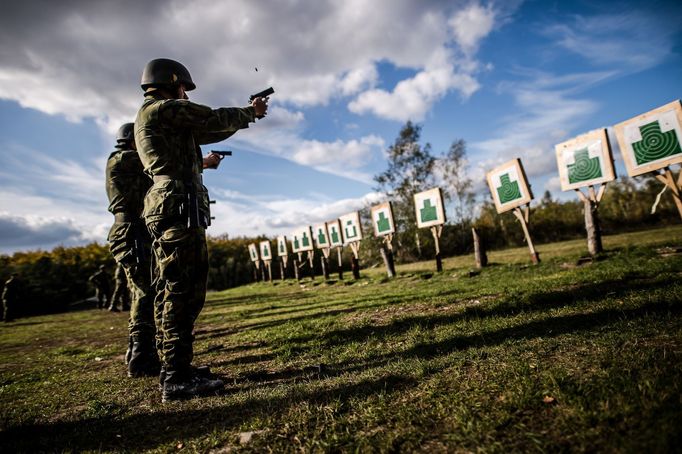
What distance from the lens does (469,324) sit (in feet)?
13.0

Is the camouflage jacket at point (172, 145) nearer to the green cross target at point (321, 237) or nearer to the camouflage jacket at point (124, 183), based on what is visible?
the camouflage jacket at point (124, 183)

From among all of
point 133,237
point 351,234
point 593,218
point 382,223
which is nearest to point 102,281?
point 351,234

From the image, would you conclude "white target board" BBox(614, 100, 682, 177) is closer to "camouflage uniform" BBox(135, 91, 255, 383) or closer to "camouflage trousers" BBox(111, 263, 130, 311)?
"camouflage uniform" BBox(135, 91, 255, 383)

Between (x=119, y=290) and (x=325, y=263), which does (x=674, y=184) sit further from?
(x=119, y=290)

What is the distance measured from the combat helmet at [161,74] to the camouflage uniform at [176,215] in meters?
0.23

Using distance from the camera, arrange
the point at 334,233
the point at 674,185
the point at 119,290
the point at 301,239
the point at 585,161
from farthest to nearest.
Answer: the point at 301,239
the point at 334,233
the point at 119,290
the point at 585,161
the point at 674,185

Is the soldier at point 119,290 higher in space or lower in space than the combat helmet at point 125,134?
lower

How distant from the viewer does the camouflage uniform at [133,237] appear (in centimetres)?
400

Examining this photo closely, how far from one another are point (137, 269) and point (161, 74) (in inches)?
90.4

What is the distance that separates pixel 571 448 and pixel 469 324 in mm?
2537

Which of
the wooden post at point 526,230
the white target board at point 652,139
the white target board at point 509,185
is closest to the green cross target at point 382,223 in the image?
the white target board at point 509,185

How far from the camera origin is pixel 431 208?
13.1 m

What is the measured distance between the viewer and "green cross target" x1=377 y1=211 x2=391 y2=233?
49.6 ft

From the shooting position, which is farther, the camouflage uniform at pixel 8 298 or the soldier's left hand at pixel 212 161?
the camouflage uniform at pixel 8 298
